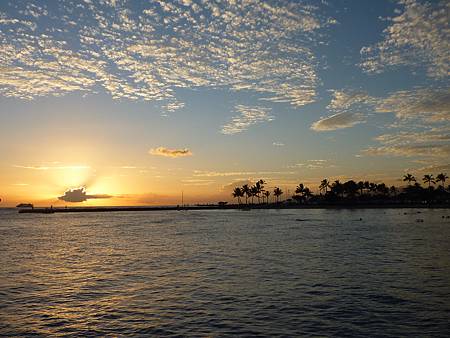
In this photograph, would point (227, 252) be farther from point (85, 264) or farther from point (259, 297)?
point (259, 297)

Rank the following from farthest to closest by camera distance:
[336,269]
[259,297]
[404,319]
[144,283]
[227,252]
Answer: [227,252] < [336,269] < [144,283] < [259,297] < [404,319]

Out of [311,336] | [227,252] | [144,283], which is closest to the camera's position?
[311,336]

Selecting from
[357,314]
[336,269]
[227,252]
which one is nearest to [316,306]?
[357,314]

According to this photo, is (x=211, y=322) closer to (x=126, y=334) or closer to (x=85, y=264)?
(x=126, y=334)

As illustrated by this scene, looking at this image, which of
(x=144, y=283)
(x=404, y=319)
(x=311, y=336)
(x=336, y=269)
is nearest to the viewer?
(x=311, y=336)

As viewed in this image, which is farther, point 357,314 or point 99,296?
point 99,296

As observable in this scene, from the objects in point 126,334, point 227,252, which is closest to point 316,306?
point 126,334

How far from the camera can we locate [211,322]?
1995 centimetres

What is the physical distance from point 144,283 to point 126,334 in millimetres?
12418

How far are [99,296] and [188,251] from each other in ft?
83.6

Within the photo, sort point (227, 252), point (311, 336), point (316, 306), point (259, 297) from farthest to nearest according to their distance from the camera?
point (227, 252), point (259, 297), point (316, 306), point (311, 336)

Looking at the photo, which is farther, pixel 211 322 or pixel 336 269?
pixel 336 269

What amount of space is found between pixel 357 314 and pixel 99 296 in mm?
16366

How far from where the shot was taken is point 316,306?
2278 centimetres
